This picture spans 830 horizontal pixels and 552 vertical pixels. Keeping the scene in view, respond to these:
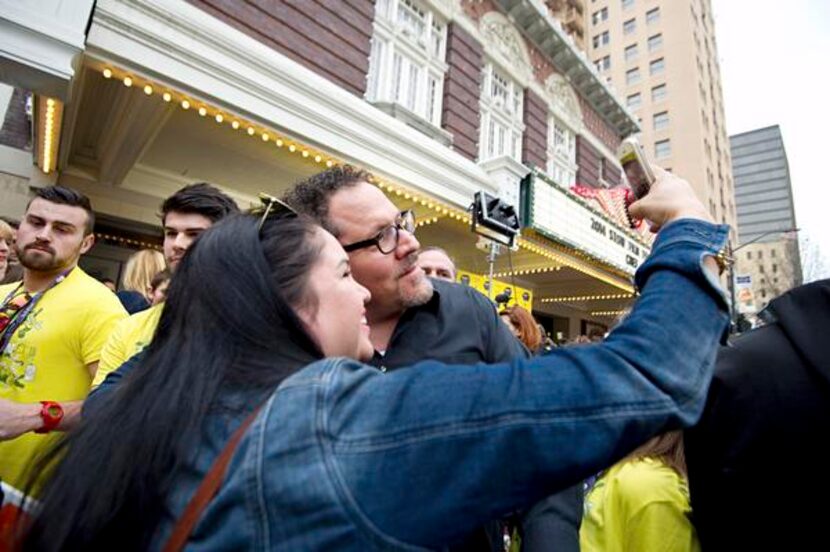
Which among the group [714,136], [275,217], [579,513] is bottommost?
[579,513]

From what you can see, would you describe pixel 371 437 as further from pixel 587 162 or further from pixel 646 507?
pixel 587 162

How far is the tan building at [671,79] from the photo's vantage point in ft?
120

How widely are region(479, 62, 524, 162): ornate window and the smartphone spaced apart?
10053mm

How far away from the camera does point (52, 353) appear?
2406 millimetres

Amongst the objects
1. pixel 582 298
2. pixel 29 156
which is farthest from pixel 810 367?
pixel 582 298

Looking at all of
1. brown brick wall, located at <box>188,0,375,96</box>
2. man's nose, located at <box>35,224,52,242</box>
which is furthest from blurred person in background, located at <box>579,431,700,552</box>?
brown brick wall, located at <box>188,0,375,96</box>

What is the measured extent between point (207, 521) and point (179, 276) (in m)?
0.57

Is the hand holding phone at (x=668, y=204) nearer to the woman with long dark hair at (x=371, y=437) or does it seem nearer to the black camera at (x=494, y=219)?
the woman with long dark hair at (x=371, y=437)

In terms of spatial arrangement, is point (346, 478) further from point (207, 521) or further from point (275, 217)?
point (275, 217)

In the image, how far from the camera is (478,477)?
708 millimetres

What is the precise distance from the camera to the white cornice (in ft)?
14.9

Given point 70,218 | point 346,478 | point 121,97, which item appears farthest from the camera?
A: point 121,97

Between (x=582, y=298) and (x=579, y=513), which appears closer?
(x=579, y=513)

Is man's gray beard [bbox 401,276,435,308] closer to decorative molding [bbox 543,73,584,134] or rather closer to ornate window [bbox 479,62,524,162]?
ornate window [bbox 479,62,524,162]
